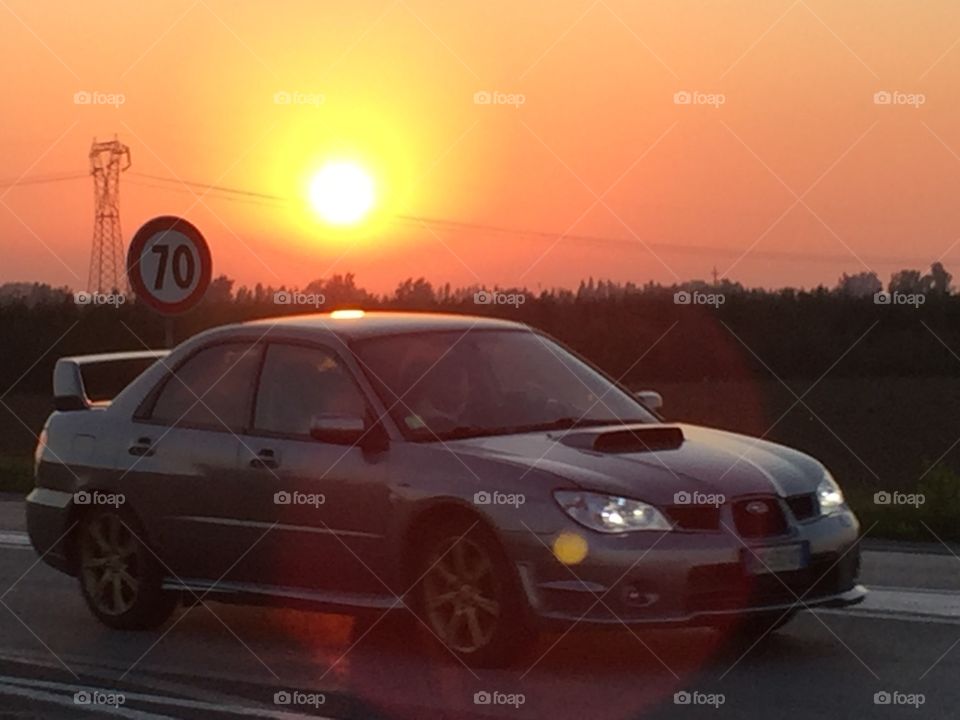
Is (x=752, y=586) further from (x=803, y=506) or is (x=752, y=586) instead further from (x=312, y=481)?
(x=312, y=481)

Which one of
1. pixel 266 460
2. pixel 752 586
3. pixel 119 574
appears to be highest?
pixel 266 460

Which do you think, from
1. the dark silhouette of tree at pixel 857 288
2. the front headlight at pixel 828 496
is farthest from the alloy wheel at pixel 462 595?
the dark silhouette of tree at pixel 857 288

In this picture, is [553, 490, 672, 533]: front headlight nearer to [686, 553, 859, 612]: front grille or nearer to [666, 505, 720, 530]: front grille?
[666, 505, 720, 530]: front grille

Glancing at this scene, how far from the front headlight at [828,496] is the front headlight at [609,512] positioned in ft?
3.25

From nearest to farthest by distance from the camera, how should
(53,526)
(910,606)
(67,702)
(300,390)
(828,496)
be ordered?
1. (67,702)
2. (828,496)
3. (300,390)
4. (910,606)
5. (53,526)

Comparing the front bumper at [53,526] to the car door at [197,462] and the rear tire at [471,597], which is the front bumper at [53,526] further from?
the rear tire at [471,597]

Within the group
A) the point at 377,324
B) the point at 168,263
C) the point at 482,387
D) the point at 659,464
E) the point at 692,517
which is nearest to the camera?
the point at 692,517

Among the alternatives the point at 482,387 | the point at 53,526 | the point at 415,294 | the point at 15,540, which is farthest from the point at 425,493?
the point at 415,294

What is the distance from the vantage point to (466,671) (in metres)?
8.97

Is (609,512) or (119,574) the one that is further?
(119,574)

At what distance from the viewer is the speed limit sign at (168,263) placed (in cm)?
1630

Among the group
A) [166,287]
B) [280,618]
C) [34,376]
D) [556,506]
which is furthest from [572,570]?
[34,376]

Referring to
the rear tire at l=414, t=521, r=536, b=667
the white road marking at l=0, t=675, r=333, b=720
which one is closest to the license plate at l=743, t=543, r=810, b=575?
the rear tire at l=414, t=521, r=536, b=667

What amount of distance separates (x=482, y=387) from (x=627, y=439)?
101 centimetres
